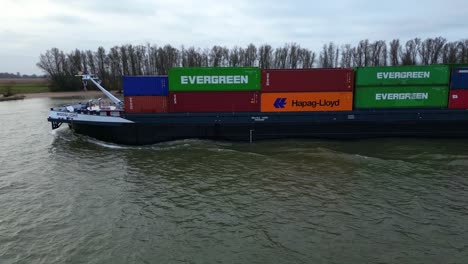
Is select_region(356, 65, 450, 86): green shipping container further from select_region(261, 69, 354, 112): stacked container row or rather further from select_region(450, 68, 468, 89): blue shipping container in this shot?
select_region(261, 69, 354, 112): stacked container row

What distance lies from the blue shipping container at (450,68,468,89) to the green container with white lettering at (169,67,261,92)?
1171cm

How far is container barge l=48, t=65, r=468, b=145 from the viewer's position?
2005 centimetres

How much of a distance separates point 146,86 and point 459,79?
61.9 feet

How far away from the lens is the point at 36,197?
12.6 meters

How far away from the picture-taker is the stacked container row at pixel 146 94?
19828 mm

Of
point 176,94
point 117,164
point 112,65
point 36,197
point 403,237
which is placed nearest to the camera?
point 403,237

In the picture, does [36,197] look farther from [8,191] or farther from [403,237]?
[403,237]

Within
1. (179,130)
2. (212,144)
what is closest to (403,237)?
(212,144)

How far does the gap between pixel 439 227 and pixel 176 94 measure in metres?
14.9

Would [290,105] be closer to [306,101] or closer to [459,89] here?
[306,101]

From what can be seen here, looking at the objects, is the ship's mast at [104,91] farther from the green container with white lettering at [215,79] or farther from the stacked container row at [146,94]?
the green container with white lettering at [215,79]

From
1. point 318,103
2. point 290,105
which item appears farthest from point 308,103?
point 290,105

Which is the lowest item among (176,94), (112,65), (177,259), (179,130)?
(177,259)

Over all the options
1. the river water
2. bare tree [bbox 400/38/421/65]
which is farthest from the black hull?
bare tree [bbox 400/38/421/65]
